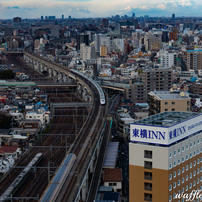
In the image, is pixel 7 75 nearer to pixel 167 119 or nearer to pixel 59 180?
pixel 59 180

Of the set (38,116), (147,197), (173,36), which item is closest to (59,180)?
(147,197)

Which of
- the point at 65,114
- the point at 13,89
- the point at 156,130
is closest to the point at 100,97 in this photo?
the point at 65,114

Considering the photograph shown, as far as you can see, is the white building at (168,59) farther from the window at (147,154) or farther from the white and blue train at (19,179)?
the window at (147,154)

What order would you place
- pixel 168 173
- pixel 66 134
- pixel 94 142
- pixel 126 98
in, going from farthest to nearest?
pixel 126 98, pixel 66 134, pixel 94 142, pixel 168 173

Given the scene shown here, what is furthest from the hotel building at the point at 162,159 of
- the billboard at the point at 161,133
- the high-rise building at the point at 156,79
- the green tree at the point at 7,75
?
the green tree at the point at 7,75

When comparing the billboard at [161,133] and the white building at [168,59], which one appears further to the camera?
the white building at [168,59]

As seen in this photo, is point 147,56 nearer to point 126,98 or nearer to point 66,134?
point 126,98
